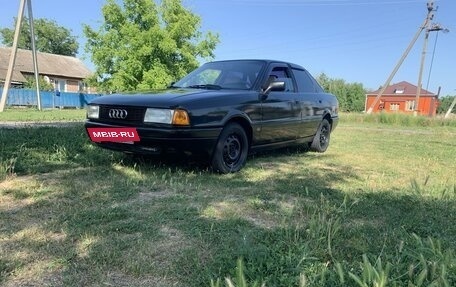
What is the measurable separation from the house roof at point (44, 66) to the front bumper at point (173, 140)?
120ft

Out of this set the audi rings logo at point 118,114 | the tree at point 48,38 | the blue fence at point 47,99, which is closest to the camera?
the audi rings logo at point 118,114

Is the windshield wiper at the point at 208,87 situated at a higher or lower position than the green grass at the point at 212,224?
higher

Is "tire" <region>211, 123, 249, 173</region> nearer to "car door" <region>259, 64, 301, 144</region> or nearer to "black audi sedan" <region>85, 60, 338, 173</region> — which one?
"black audi sedan" <region>85, 60, 338, 173</region>

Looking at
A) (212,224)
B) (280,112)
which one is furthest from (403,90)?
(212,224)

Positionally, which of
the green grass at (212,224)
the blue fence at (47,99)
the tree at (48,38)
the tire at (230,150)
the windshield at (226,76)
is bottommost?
the blue fence at (47,99)

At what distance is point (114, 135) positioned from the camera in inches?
187

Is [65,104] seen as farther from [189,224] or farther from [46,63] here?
[189,224]

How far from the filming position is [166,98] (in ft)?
15.2

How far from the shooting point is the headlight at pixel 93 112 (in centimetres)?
501

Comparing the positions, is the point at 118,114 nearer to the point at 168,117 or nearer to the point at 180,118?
the point at 168,117

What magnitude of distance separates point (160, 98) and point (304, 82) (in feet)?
10.5

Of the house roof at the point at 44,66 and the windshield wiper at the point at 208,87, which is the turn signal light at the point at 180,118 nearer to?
the windshield wiper at the point at 208,87

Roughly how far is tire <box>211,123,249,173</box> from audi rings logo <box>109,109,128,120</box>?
110 cm

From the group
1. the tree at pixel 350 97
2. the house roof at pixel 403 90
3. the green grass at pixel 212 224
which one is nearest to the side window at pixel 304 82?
the green grass at pixel 212 224
